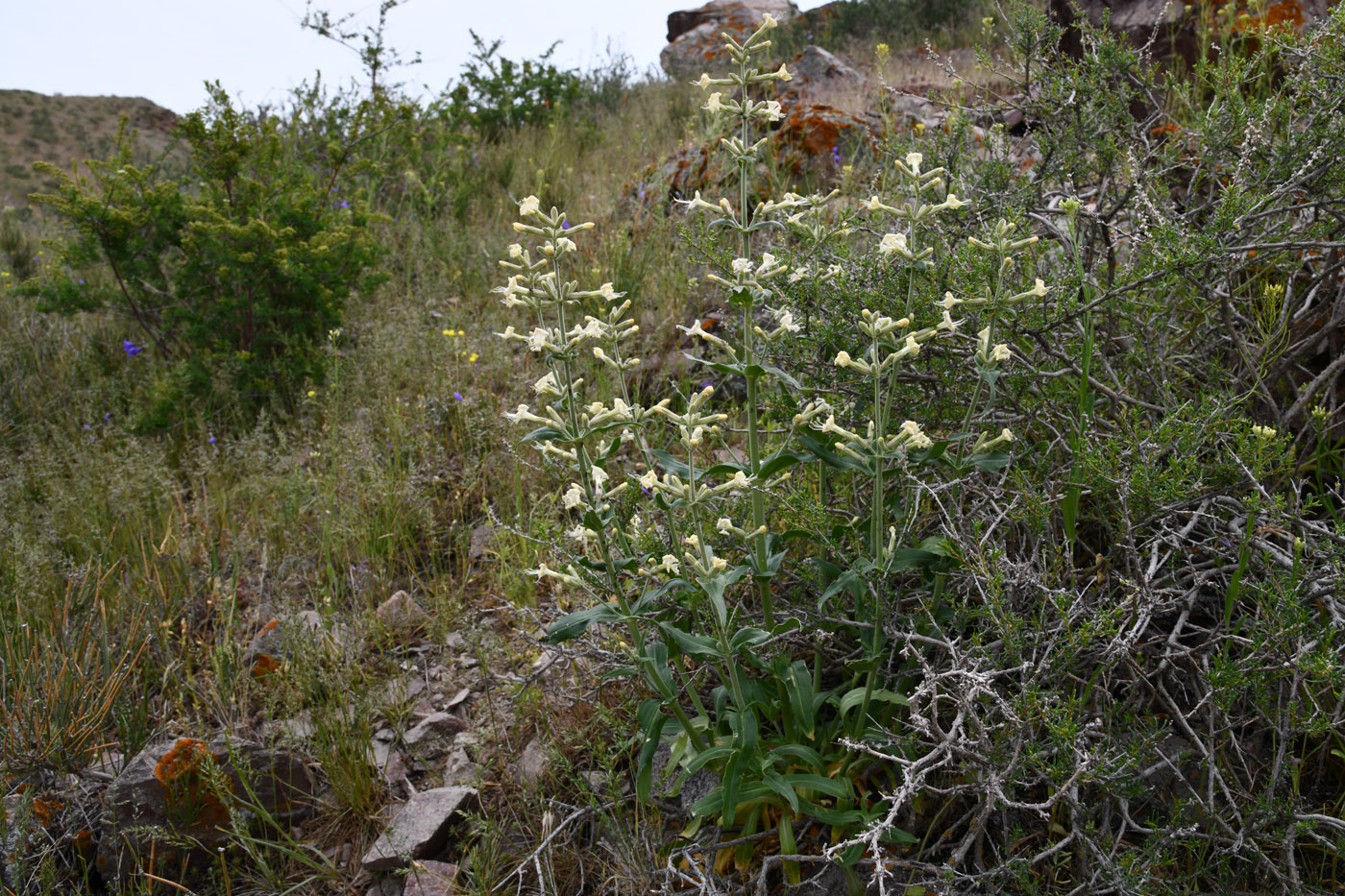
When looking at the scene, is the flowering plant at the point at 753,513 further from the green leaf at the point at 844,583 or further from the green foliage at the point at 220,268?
the green foliage at the point at 220,268

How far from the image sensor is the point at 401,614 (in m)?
3.37

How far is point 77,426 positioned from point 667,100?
25.0ft

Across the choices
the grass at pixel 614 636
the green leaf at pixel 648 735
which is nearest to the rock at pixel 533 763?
the grass at pixel 614 636

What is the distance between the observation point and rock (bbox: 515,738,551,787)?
253 centimetres

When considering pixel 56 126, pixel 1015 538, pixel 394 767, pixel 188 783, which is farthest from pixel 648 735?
pixel 56 126

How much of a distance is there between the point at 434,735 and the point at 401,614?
67cm

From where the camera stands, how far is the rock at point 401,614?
3.33m

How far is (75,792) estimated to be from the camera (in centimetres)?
266

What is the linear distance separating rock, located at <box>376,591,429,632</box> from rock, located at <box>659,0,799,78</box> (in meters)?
9.75

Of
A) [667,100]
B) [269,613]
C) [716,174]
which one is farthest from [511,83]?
[269,613]

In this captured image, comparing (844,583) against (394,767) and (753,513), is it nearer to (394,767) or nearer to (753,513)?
(753,513)

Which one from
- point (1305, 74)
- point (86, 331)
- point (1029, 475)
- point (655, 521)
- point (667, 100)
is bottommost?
point (655, 521)

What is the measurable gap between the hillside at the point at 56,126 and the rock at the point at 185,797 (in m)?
25.2

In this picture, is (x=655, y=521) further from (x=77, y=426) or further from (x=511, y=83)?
(x=511, y=83)
